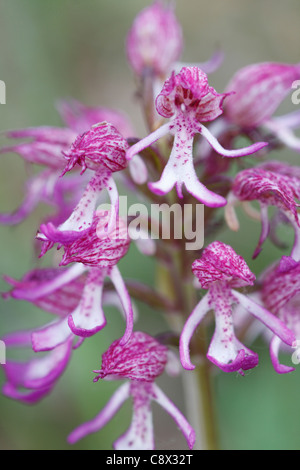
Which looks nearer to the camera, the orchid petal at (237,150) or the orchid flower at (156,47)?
the orchid petal at (237,150)

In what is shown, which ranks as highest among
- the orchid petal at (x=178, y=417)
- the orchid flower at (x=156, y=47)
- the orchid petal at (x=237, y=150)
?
the orchid flower at (x=156, y=47)

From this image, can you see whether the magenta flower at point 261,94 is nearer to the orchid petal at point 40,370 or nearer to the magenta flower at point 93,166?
the magenta flower at point 93,166

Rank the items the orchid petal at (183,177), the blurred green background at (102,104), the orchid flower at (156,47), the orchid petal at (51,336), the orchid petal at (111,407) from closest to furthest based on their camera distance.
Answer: the orchid petal at (183,177)
the orchid petal at (51,336)
the orchid petal at (111,407)
the orchid flower at (156,47)
the blurred green background at (102,104)

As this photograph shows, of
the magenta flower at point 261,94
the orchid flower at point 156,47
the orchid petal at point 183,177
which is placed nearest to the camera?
the orchid petal at point 183,177

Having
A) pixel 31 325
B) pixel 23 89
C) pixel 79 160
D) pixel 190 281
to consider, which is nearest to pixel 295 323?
pixel 190 281

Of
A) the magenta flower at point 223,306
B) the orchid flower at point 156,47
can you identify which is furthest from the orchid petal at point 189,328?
the orchid flower at point 156,47

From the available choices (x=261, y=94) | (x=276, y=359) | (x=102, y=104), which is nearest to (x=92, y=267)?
(x=276, y=359)

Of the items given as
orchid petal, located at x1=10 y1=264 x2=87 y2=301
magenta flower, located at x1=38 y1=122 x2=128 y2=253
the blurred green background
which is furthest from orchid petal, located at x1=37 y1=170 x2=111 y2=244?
the blurred green background

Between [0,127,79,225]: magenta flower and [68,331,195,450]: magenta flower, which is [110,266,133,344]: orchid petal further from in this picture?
[0,127,79,225]: magenta flower

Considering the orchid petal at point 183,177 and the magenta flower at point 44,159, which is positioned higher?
the magenta flower at point 44,159
